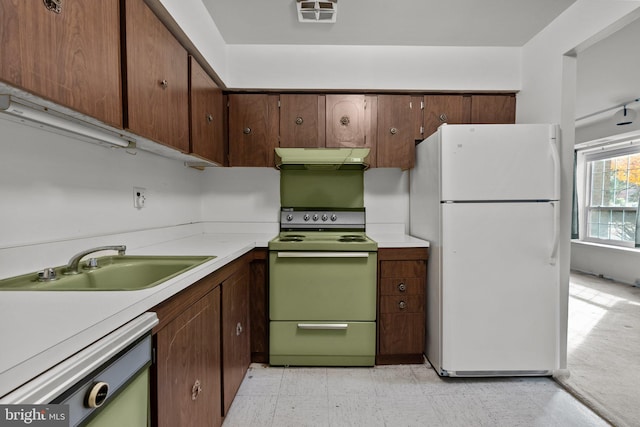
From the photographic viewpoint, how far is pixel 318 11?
6.36 ft

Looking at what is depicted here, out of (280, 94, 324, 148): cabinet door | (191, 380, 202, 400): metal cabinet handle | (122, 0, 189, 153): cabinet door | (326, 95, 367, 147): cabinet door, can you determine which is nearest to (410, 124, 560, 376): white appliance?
(326, 95, 367, 147): cabinet door

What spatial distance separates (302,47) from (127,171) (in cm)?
166

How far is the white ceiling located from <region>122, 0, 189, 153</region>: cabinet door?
0.68m

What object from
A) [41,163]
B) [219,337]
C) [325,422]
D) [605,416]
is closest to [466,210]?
[605,416]

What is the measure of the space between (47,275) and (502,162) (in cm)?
238

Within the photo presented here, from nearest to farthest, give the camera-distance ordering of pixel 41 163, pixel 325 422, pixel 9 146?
pixel 9 146, pixel 41 163, pixel 325 422

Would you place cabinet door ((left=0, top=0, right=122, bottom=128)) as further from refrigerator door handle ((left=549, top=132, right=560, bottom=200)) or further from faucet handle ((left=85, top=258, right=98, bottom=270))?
refrigerator door handle ((left=549, top=132, right=560, bottom=200))

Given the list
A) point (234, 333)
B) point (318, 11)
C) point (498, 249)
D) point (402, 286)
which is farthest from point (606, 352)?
point (318, 11)

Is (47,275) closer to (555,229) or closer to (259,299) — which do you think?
(259,299)

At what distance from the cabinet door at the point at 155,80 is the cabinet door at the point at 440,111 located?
1.81 meters

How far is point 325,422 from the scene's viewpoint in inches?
62.6

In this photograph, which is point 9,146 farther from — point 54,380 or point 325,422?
point 325,422

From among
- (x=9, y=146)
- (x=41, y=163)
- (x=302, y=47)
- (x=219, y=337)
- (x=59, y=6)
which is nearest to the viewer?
(x=59, y=6)

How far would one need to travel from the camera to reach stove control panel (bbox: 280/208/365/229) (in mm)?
2578
